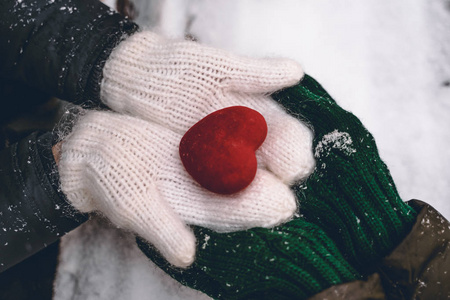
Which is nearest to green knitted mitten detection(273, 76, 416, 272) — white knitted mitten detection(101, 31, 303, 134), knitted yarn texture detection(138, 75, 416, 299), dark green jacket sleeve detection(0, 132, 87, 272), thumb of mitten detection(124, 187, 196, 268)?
knitted yarn texture detection(138, 75, 416, 299)

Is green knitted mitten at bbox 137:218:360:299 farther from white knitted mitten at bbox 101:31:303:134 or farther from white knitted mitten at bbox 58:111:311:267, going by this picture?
white knitted mitten at bbox 101:31:303:134

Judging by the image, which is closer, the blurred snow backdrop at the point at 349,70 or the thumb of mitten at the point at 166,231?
the thumb of mitten at the point at 166,231

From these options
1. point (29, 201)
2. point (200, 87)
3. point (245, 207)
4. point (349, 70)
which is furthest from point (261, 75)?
point (29, 201)

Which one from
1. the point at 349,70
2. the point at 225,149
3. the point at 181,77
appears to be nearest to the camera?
the point at 225,149

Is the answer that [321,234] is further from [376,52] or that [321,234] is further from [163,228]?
[376,52]

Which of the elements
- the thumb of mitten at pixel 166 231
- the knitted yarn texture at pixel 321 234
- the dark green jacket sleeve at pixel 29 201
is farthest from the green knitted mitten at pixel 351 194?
the dark green jacket sleeve at pixel 29 201

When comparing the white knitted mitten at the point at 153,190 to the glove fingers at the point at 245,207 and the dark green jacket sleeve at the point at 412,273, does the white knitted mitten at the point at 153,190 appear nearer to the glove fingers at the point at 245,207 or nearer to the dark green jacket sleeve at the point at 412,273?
the glove fingers at the point at 245,207

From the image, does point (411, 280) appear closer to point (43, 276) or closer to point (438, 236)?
point (438, 236)
